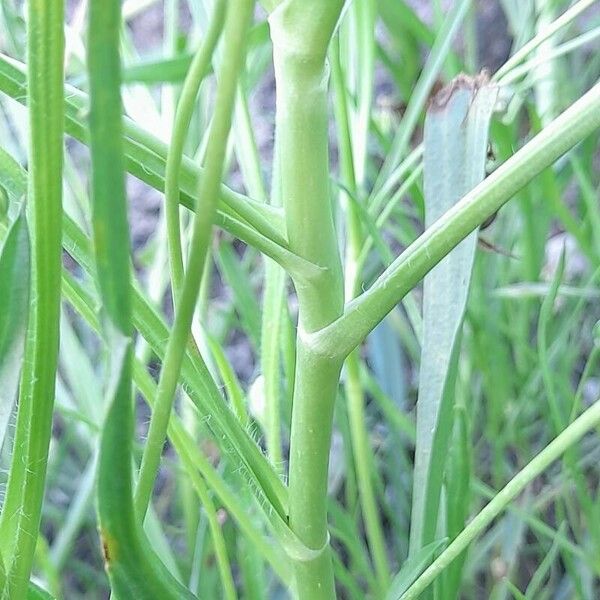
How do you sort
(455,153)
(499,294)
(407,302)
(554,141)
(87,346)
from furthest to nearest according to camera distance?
(87,346) → (499,294) → (407,302) → (455,153) → (554,141)

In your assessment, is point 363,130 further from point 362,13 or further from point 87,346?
point 87,346

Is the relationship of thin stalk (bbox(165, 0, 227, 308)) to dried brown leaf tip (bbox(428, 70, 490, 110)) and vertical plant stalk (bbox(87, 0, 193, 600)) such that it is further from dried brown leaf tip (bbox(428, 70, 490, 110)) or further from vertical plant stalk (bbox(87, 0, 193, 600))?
dried brown leaf tip (bbox(428, 70, 490, 110))

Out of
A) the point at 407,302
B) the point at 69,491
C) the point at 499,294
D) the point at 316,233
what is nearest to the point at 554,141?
the point at 316,233

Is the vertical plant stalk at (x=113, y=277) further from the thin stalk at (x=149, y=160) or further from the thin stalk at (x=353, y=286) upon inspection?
the thin stalk at (x=353, y=286)

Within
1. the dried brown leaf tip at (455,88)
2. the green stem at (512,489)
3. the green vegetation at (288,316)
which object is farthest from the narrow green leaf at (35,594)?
the dried brown leaf tip at (455,88)

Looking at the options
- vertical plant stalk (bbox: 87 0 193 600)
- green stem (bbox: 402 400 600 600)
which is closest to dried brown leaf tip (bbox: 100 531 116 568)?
vertical plant stalk (bbox: 87 0 193 600)

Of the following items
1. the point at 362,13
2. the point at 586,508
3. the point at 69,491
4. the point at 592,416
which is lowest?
the point at 69,491

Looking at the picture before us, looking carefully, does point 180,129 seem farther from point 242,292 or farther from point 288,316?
point 242,292

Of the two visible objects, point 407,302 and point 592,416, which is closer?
point 592,416
